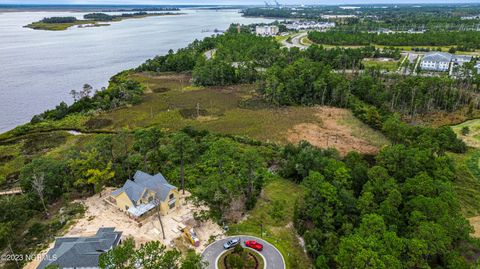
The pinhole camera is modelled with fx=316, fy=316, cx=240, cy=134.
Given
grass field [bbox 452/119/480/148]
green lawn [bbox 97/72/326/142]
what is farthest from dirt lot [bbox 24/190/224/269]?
grass field [bbox 452/119/480/148]

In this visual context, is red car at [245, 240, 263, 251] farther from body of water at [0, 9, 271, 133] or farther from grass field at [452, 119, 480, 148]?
body of water at [0, 9, 271, 133]

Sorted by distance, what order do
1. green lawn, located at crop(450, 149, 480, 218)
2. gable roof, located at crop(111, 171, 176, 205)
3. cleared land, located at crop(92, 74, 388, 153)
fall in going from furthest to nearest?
cleared land, located at crop(92, 74, 388, 153) < green lawn, located at crop(450, 149, 480, 218) < gable roof, located at crop(111, 171, 176, 205)

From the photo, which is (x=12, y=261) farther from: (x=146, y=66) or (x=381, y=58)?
(x=381, y=58)

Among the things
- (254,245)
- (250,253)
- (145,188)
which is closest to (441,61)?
(254,245)

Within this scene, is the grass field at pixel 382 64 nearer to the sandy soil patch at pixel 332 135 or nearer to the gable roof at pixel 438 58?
the gable roof at pixel 438 58

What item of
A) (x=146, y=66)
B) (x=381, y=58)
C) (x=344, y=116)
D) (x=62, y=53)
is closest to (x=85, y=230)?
(x=344, y=116)

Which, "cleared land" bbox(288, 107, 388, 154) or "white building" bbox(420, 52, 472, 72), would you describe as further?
"white building" bbox(420, 52, 472, 72)

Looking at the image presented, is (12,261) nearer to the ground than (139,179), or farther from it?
nearer to the ground

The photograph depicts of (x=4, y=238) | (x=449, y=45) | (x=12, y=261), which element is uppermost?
(x=449, y=45)
